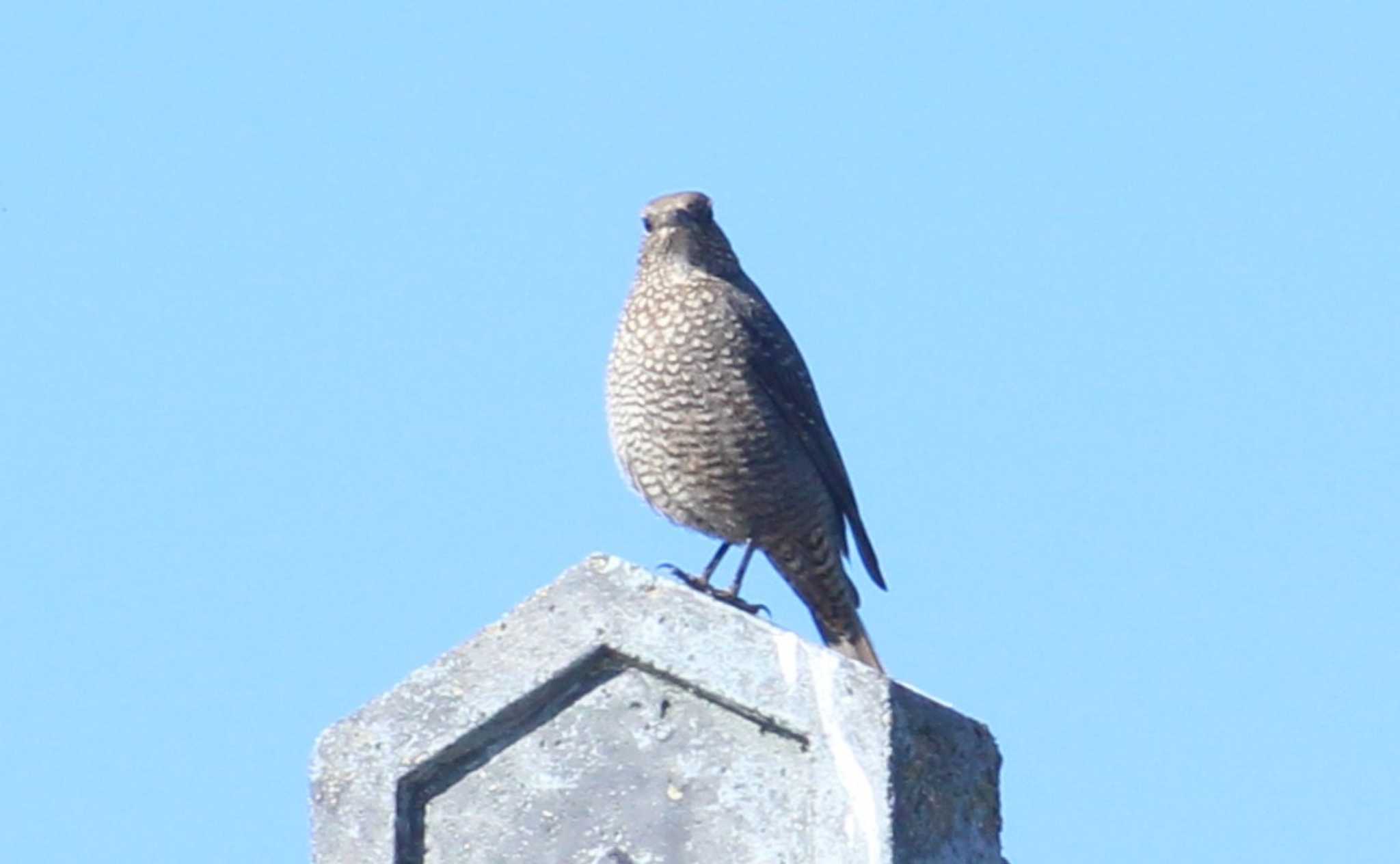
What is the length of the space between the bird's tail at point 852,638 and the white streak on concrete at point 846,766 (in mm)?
4364

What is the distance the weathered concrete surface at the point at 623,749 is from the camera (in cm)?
427

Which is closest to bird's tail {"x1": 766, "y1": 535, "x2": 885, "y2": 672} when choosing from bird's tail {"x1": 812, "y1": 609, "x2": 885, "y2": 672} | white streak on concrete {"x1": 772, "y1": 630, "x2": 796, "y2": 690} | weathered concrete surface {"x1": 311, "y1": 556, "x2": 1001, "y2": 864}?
bird's tail {"x1": 812, "y1": 609, "x2": 885, "y2": 672}

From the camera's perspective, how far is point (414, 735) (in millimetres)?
4441

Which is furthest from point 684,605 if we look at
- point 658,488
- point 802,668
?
point 658,488

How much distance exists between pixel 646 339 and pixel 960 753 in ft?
14.0

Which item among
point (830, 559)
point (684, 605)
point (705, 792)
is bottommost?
point (830, 559)

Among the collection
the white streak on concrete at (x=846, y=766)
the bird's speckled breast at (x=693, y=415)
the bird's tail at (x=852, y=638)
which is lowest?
the bird's tail at (x=852, y=638)

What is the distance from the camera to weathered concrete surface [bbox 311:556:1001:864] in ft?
14.0

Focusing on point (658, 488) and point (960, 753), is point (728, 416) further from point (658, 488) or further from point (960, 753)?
point (960, 753)

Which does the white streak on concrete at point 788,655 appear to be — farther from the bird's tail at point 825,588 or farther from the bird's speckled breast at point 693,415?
the bird's tail at point 825,588

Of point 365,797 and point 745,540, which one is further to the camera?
point 745,540

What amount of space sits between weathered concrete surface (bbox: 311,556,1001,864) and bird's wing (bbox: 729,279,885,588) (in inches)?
166

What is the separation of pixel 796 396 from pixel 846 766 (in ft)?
15.0

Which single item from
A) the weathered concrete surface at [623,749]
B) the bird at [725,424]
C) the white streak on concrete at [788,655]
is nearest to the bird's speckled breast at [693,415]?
the bird at [725,424]
